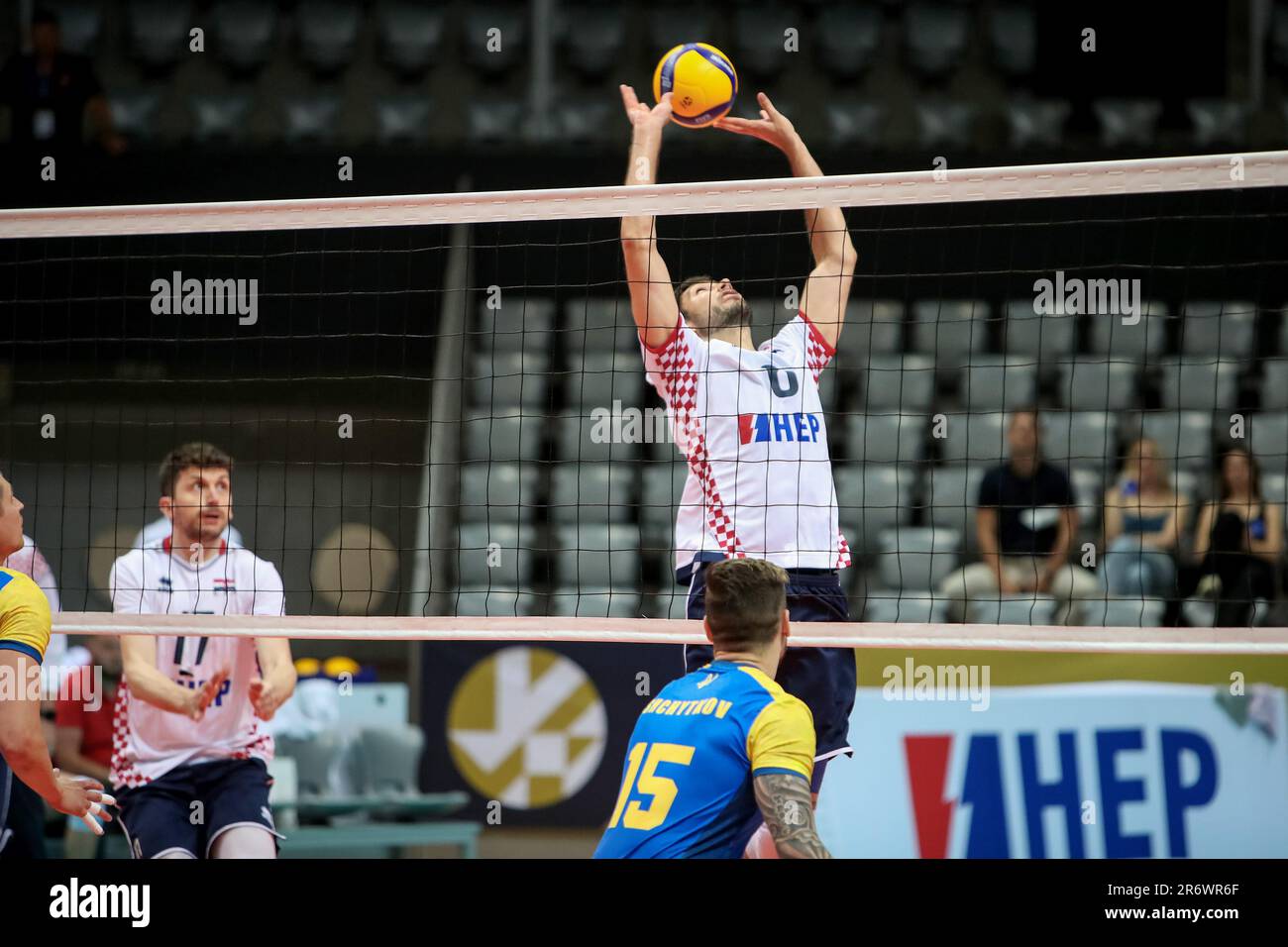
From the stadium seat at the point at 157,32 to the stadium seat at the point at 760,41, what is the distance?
4858mm

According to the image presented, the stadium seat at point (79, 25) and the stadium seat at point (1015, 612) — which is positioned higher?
the stadium seat at point (79, 25)

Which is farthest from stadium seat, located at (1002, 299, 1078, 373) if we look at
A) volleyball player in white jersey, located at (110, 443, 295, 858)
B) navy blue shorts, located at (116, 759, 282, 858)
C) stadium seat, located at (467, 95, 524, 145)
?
navy blue shorts, located at (116, 759, 282, 858)

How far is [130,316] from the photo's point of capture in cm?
1134

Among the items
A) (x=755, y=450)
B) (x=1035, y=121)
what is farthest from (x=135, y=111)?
(x=755, y=450)

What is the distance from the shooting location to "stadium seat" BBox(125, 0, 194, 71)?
1351cm

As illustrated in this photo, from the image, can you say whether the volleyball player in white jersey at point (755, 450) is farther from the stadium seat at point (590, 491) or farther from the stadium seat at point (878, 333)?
the stadium seat at point (878, 333)

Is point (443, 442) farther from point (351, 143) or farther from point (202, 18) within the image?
point (202, 18)

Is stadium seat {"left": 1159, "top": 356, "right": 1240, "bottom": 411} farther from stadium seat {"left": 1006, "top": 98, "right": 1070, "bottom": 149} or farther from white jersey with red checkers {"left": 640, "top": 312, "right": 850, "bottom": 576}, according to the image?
white jersey with red checkers {"left": 640, "top": 312, "right": 850, "bottom": 576}

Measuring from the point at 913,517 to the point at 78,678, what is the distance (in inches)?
215

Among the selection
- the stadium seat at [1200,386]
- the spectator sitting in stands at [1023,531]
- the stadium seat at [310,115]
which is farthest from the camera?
the stadium seat at [310,115]

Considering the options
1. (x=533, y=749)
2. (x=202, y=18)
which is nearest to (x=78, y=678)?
(x=533, y=749)

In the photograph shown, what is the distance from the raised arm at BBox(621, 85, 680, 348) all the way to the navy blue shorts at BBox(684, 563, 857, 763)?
92cm

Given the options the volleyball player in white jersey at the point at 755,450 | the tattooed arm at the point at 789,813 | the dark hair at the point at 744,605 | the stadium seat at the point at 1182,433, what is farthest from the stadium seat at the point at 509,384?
the tattooed arm at the point at 789,813

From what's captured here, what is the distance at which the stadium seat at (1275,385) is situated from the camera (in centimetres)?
1109
